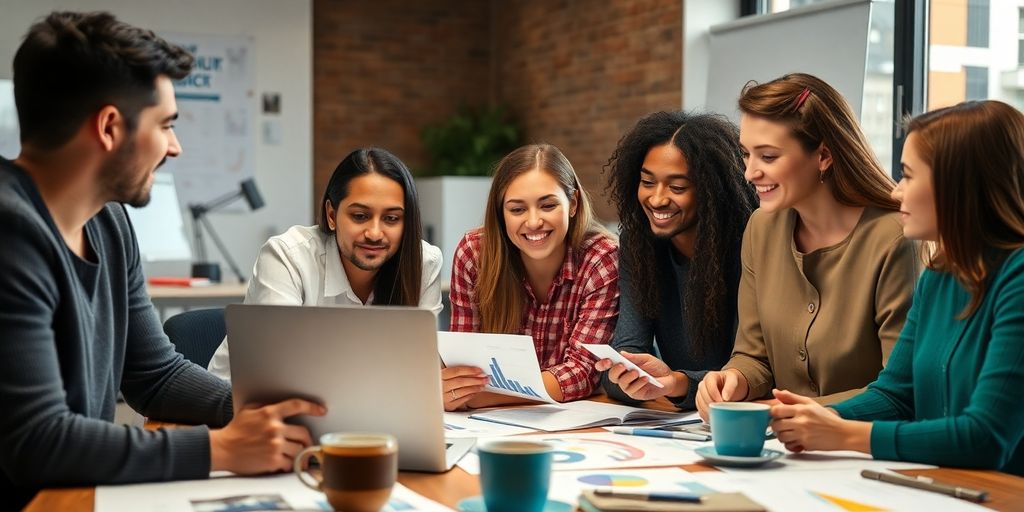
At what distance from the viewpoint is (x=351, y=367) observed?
1.33 m

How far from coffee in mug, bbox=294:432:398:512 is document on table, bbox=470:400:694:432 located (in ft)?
2.05

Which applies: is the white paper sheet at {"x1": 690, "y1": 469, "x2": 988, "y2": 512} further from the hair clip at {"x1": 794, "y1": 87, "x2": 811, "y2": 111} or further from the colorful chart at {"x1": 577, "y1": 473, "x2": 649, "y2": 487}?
the hair clip at {"x1": 794, "y1": 87, "x2": 811, "y2": 111}

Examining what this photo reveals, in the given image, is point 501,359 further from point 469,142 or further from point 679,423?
point 469,142

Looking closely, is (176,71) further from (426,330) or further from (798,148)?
(798,148)

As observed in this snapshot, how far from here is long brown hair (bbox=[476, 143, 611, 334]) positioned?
2398 mm

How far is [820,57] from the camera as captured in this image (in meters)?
4.57

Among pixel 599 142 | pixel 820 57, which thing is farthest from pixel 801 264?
pixel 599 142

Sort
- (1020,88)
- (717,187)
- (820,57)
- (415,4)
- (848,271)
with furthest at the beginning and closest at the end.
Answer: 1. (415,4)
2. (820,57)
3. (1020,88)
4. (717,187)
5. (848,271)

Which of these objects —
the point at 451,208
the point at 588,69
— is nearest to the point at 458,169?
the point at 451,208

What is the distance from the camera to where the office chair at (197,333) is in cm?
233

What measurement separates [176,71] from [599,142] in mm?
4974

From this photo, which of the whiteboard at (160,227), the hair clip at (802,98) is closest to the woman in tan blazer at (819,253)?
the hair clip at (802,98)

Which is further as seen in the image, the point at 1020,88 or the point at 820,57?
the point at 820,57

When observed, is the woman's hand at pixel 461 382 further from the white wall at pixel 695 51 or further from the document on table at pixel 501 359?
the white wall at pixel 695 51
